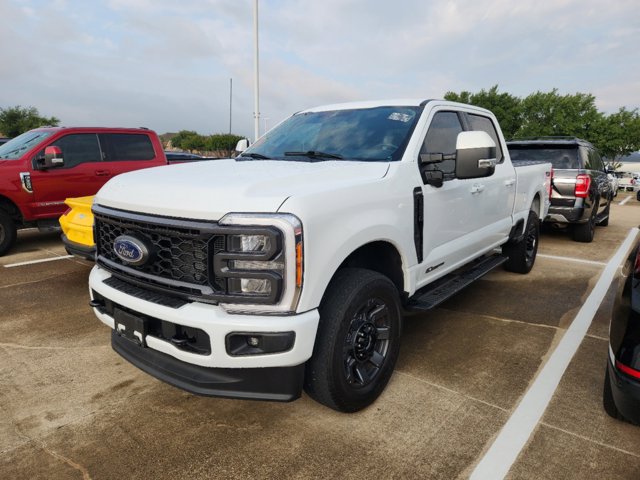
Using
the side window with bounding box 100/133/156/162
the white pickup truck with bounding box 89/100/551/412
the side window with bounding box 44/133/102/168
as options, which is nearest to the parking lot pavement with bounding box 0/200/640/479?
the white pickup truck with bounding box 89/100/551/412

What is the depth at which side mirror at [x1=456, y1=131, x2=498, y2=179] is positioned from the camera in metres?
2.93

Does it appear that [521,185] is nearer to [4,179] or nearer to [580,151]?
[580,151]

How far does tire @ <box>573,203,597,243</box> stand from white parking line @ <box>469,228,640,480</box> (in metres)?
4.04

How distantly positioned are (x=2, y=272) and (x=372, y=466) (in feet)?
17.7

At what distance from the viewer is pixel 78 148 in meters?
7.03

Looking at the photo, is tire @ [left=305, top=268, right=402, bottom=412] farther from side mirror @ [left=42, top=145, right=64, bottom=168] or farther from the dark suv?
the dark suv

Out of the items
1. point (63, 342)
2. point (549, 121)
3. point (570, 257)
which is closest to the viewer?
point (63, 342)

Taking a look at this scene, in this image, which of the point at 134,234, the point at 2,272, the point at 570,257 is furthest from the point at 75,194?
the point at 570,257

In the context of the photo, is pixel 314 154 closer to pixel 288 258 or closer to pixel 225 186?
pixel 225 186

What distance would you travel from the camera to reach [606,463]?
221cm

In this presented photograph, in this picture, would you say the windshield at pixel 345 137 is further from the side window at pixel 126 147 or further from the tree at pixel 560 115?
the tree at pixel 560 115

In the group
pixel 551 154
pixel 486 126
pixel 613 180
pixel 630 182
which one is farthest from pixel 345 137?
pixel 630 182

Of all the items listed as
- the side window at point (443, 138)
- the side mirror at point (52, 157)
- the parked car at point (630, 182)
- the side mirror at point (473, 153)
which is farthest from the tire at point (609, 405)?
the parked car at point (630, 182)

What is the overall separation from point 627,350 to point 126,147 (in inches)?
296
